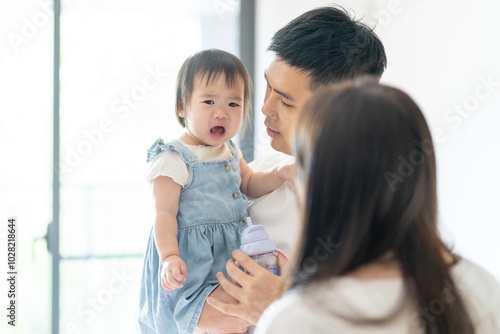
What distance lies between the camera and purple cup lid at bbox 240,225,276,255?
1.18 meters

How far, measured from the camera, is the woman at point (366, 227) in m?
0.68

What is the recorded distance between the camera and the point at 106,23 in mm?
2770

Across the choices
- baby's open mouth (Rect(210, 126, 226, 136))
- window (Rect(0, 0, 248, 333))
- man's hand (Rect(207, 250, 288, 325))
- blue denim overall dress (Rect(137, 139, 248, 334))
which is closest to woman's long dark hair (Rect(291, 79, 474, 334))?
man's hand (Rect(207, 250, 288, 325))

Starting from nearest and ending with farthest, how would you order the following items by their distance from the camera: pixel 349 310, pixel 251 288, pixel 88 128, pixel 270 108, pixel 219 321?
pixel 349 310, pixel 251 288, pixel 219 321, pixel 270 108, pixel 88 128

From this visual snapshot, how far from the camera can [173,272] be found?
1199mm

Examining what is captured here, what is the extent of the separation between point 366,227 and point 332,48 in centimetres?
74

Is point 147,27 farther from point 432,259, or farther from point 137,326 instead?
point 432,259

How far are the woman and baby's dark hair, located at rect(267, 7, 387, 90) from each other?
61 cm

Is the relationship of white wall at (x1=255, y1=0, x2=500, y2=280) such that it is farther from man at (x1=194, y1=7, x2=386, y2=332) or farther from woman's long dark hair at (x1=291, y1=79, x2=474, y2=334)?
woman's long dark hair at (x1=291, y1=79, x2=474, y2=334)

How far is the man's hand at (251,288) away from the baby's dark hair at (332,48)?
0.52 meters

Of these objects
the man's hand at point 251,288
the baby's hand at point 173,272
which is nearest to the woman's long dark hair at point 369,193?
the man's hand at point 251,288

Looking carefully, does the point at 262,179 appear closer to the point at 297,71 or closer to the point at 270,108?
the point at 270,108

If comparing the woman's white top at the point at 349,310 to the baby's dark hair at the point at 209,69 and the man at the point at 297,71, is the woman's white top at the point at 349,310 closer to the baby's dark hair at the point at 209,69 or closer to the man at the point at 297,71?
the man at the point at 297,71

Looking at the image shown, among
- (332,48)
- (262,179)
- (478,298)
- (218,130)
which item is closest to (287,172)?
(262,179)
